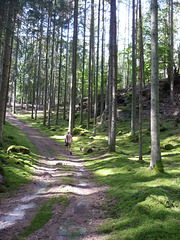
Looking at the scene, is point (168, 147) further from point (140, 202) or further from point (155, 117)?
point (140, 202)

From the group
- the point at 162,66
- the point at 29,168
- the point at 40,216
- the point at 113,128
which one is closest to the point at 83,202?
the point at 40,216

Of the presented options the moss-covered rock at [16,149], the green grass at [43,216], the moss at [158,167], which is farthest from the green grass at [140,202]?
the moss-covered rock at [16,149]

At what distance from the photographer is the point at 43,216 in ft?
17.7

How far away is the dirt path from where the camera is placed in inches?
179

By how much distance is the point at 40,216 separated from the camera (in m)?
5.39

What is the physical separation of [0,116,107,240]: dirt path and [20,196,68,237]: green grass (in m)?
0.12

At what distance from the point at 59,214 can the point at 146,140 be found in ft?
43.8

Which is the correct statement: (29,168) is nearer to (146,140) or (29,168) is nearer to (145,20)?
(146,140)

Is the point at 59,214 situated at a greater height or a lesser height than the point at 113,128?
lesser

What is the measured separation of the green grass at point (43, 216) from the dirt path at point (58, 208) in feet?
0.40

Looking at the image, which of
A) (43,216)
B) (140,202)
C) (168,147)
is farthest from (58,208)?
(168,147)

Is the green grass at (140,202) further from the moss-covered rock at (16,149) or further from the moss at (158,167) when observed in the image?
the moss-covered rock at (16,149)

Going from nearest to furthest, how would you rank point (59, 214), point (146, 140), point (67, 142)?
point (59, 214), point (67, 142), point (146, 140)

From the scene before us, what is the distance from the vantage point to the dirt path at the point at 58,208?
4.56 m
